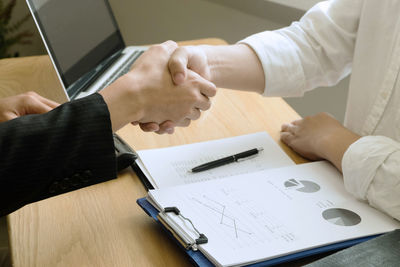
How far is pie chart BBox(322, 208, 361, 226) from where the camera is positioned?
78 cm

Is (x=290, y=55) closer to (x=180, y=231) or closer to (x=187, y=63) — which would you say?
(x=187, y=63)

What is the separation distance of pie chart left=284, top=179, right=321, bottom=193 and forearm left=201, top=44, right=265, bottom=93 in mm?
296

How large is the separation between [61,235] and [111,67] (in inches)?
30.1

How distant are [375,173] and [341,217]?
103mm

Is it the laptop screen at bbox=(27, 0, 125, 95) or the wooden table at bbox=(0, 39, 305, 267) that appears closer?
the wooden table at bbox=(0, 39, 305, 267)

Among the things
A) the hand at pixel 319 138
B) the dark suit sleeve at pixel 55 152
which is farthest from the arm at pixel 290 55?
the dark suit sleeve at pixel 55 152

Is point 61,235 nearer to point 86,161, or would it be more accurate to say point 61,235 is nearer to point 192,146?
point 86,161

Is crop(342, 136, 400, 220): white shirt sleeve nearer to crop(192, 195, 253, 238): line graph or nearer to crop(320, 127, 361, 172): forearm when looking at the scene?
crop(320, 127, 361, 172): forearm

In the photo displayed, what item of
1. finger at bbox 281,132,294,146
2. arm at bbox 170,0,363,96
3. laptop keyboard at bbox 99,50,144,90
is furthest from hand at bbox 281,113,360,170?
laptop keyboard at bbox 99,50,144,90

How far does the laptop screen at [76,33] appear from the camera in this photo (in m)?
1.22

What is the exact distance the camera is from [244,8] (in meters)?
2.18

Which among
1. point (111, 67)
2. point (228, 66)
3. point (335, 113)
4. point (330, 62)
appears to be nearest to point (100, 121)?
point (228, 66)

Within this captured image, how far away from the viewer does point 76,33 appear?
53.5 inches

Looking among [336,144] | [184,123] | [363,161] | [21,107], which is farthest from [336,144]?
[21,107]
